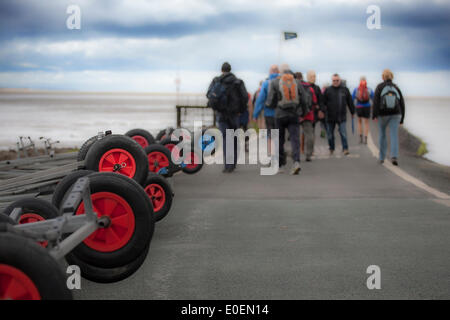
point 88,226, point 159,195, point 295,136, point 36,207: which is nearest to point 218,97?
point 295,136

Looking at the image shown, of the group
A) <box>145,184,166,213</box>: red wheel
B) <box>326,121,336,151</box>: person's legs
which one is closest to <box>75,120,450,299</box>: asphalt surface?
<box>145,184,166,213</box>: red wheel

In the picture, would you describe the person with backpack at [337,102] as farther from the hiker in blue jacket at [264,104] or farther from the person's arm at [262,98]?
the person's arm at [262,98]

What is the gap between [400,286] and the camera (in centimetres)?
482

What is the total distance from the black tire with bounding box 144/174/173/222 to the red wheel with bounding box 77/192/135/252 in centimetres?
269

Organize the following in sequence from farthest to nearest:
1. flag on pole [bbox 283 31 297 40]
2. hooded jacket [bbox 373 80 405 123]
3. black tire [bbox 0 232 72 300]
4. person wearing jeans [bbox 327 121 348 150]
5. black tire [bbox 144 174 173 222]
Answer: flag on pole [bbox 283 31 297 40], person wearing jeans [bbox 327 121 348 150], hooded jacket [bbox 373 80 405 123], black tire [bbox 144 174 173 222], black tire [bbox 0 232 72 300]

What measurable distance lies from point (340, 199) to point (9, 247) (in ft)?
22.0

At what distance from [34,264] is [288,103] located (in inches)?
373

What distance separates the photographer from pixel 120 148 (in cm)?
693

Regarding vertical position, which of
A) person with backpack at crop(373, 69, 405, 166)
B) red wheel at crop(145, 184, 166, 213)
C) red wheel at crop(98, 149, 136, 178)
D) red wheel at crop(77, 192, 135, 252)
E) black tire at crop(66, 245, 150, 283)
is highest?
person with backpack at crop(373, 69, 405, 166)

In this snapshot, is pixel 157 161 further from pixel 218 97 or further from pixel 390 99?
pixel 390 99

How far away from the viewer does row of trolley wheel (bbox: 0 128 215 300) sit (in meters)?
3.09

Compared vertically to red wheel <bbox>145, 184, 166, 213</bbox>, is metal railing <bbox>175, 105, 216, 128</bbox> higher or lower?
higher

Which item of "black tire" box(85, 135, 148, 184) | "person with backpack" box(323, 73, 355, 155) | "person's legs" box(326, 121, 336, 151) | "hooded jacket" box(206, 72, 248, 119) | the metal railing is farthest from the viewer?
the metal railing

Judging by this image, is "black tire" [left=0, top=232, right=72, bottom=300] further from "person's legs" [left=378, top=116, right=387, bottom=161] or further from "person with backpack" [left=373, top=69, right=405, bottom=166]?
"person's legs" [left=378, top=116, right=387, bottom=161]
